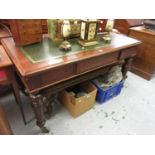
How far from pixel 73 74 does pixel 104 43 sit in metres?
0.49

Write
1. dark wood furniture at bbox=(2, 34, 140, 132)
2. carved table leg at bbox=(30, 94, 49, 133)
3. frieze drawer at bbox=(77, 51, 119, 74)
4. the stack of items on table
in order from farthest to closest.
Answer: the stack of items on table
frieze drawer at bbox=(77, 51, 119, 74)
carved table leg at bbox=(30, 94, 49, 133)
dark wood furniture at bbox=(2, 34, 140, 132)

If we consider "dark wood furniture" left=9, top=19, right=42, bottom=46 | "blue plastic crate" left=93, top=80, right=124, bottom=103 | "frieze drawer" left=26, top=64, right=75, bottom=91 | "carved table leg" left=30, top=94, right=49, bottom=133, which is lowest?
"blue plastic crate" left=93, top=80, right=124, bottom=103

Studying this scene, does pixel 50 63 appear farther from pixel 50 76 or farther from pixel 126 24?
pixel 126 24

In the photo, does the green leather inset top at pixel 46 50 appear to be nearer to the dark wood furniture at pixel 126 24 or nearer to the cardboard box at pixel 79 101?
the cardboard box at pixel 79 101

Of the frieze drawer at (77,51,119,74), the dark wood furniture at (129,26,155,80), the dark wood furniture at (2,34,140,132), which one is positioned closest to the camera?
the dark wood furniture at (2,34,140,132)

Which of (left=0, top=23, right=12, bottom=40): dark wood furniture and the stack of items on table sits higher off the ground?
(left=0, top=23, right=12, bottom=40): dark wood furniture

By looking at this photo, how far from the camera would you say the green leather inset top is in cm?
102

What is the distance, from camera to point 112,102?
69.9 inches

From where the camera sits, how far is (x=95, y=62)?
1.22 m

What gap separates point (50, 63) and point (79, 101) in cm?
60

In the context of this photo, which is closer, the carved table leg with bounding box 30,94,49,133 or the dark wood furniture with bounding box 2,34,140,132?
the dark wood furniture with bounding box 2,34,140,132

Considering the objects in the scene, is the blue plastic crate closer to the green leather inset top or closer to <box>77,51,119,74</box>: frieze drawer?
<box>77,51,119,74</box>: frieze drawer

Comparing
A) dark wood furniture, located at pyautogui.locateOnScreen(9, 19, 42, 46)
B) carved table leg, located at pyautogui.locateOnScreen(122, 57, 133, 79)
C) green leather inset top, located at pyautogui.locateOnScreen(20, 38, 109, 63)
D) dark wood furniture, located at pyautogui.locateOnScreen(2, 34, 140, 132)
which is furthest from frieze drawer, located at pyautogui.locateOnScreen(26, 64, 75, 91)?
carved table leg, located at pyautogui.locateOnScreen(122, 57, 133, 79)

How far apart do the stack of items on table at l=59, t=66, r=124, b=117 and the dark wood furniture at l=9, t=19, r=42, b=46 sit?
2.11 ft
